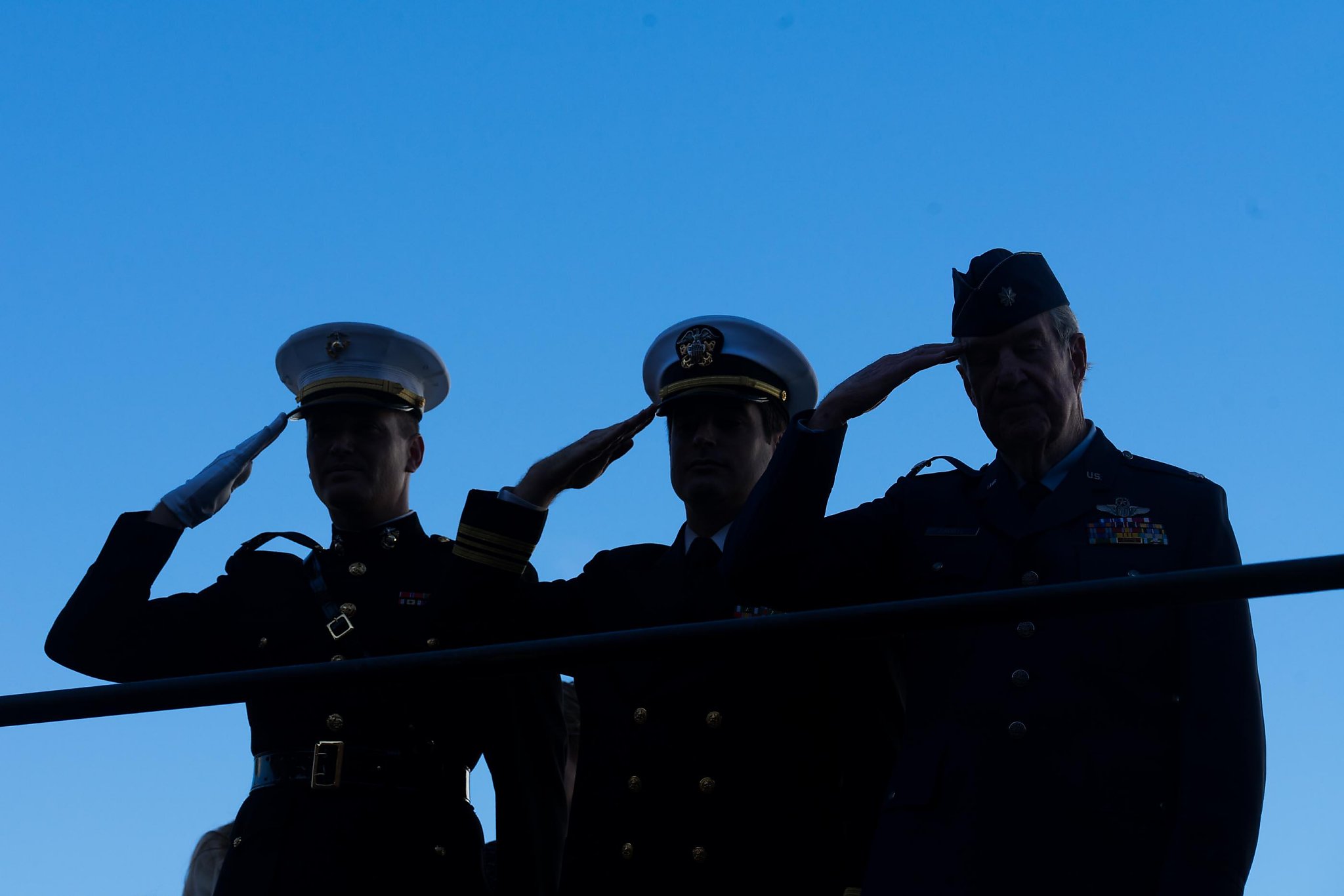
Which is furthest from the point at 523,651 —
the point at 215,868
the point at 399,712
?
the point at 215,868

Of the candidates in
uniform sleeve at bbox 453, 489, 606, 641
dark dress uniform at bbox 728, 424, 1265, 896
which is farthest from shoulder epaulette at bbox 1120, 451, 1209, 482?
uniform sleeve at bbox 453, 489, 606, 641

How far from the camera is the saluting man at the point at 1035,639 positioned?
355cm

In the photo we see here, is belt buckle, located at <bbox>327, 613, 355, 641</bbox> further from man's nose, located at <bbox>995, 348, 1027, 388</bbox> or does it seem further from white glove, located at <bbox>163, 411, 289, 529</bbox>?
man's nose, located at <bbox>995, 348, 1027, 388</bbox>

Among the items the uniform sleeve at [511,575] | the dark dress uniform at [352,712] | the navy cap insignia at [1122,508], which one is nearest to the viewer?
the navy cap insignia at [1122,508]

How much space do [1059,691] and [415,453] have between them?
2.75 meters

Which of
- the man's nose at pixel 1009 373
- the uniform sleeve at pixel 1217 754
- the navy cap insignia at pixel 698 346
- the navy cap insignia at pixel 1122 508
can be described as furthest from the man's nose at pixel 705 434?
the uniform sleeve at pixel 1217 754

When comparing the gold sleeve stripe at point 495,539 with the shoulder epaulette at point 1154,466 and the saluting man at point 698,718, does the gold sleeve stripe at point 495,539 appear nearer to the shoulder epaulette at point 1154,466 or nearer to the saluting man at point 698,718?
the saluting man at point 698,718

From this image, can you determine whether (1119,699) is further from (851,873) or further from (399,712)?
(399,712)

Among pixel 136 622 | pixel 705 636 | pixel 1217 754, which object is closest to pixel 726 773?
pixel 1217 754

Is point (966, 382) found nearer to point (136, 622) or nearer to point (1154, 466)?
point (1154, 466)

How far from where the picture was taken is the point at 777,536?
163 inches

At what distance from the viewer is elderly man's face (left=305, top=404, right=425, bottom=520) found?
5402 mm

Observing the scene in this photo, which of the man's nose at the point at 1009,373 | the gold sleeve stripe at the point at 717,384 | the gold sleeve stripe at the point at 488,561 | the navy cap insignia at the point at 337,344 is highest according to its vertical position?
the navy cap insignia at the point at 337,344

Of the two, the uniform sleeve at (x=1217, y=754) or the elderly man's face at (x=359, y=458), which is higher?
the elderly man's face at (x=359, y=458)
